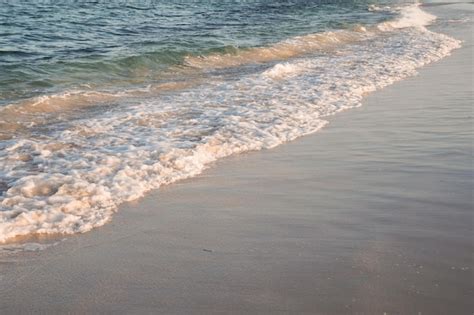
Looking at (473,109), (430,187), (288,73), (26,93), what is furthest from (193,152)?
(288,73)

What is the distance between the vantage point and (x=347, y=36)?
1998cm

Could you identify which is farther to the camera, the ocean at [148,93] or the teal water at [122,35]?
the teal water at [122,35]

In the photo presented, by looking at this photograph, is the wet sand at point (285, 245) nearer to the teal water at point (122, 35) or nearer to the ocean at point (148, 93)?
the ocean at point (148, 93)

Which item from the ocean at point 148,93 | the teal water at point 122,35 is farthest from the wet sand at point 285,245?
the teal water at point 122,35

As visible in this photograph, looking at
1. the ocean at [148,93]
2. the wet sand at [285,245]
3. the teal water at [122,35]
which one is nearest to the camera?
the wet sand at [285,245]

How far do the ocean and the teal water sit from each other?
61 millimetres

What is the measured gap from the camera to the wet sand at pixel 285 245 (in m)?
3.41

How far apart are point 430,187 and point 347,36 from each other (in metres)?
15.6

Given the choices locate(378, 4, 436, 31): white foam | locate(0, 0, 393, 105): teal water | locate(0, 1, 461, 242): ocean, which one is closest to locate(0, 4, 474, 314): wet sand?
locate(0, 1, 461, 242): ocean

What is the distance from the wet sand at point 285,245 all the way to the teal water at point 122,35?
18.3 feet

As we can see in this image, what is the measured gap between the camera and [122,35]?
682 inches

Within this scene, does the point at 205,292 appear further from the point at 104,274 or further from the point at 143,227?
the point at 143,227

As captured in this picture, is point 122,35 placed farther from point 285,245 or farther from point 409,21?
point 285,245

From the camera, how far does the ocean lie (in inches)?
212
